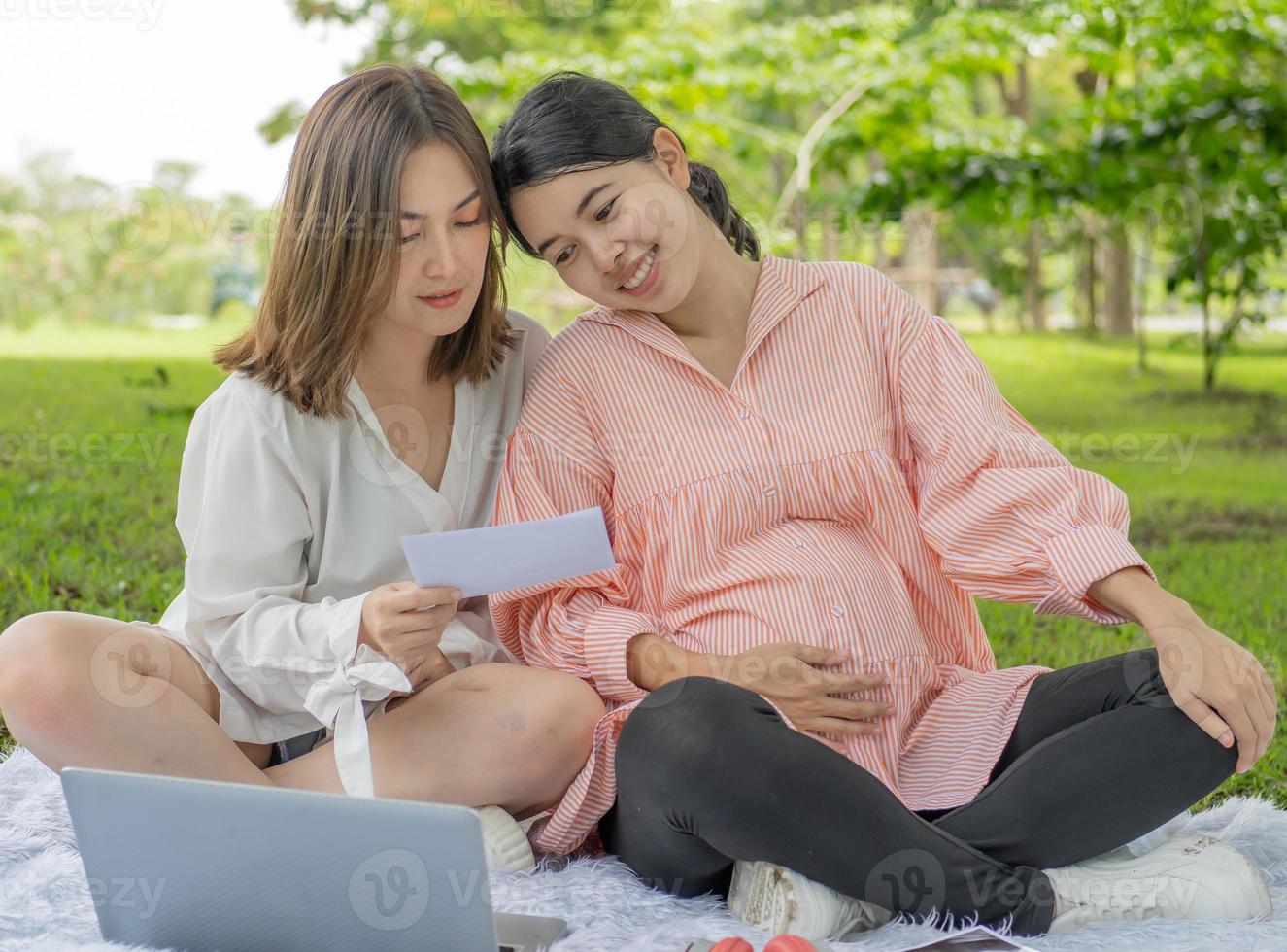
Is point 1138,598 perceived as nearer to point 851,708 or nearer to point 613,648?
point 851,708

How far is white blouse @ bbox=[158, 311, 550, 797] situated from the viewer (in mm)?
A: 1747

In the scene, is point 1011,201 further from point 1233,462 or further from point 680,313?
point 680,313

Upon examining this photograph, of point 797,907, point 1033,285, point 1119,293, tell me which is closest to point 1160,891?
point 797,907

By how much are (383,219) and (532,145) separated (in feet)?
0.83

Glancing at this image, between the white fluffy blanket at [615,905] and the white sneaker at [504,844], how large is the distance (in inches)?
1.1

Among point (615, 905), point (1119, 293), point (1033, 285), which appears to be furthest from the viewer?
point (1033, 285)

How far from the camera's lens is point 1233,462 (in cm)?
524

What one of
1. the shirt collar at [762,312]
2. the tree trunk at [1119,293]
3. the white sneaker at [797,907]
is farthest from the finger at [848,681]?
the tree trunk at [1119,293]

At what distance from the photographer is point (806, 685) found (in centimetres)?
175

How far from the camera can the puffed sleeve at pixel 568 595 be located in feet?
6.09

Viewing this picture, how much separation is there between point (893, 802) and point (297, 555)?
908 millimetres

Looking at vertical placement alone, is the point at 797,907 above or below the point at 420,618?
below

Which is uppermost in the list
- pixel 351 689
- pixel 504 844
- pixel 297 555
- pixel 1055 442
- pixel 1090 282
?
pixel 297 555

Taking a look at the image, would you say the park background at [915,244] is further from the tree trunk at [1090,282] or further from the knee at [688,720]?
the knee at [688,720]
